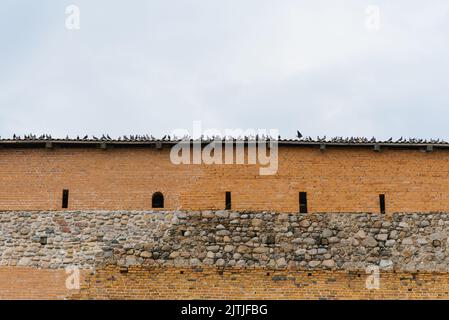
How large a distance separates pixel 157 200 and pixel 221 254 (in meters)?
2.08

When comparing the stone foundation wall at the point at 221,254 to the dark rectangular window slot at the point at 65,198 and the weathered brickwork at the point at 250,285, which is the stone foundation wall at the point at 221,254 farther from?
the dark rectangular window slot at the point at 65,198

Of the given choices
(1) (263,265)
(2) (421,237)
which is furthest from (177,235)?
(2) (421,237)

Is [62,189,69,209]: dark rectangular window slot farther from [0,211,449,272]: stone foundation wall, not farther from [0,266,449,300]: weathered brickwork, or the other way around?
[0,266,449,300]: weathered brickwork

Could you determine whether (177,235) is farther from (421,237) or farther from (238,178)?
(421,237)

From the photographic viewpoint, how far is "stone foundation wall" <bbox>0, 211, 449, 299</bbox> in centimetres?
1794

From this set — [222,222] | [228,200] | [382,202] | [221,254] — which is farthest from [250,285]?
[382,202]

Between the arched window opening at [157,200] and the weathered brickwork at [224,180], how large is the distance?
0.39 ft

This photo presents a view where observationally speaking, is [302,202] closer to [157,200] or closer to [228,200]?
[228,200]

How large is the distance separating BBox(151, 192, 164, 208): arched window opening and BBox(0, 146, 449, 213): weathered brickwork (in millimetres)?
119

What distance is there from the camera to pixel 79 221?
60.5 ft

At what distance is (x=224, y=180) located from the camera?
18.8 m
